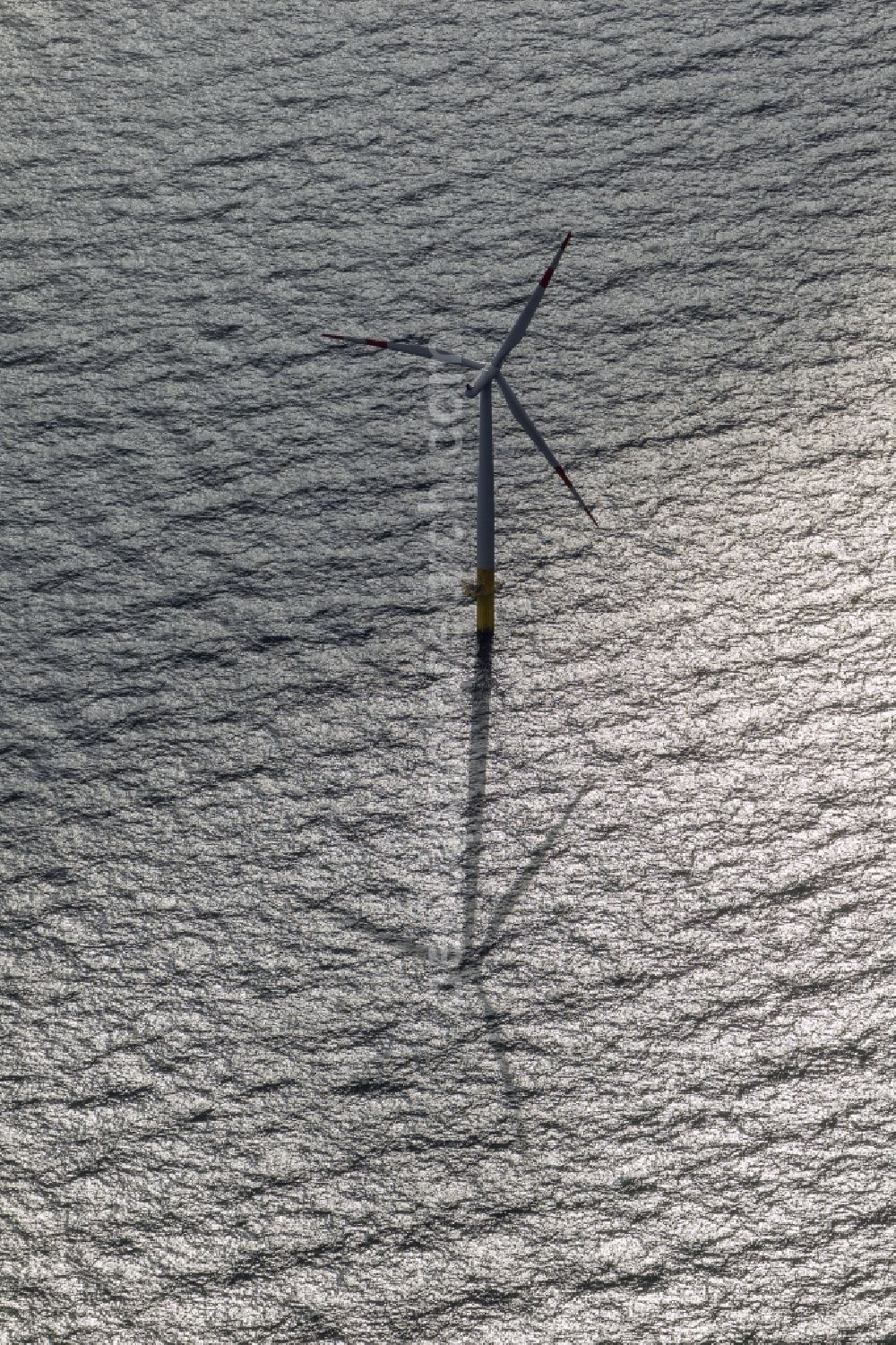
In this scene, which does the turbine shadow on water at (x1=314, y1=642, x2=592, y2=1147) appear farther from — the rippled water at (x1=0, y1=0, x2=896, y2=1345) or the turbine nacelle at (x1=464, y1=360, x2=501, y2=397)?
the turbine nacelle at (x1=464, y1=360, x2=501, y2=397)

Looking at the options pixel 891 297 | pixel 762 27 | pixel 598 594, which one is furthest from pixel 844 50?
pixel 598 594

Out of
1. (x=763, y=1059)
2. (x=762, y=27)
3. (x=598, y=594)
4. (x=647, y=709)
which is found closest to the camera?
(x=763, y=1059)

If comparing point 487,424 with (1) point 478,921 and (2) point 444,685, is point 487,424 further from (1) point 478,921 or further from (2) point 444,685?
(1) point 478,921

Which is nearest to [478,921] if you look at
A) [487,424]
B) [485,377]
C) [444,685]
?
[444,685]

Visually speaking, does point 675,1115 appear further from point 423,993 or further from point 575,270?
point 575,270

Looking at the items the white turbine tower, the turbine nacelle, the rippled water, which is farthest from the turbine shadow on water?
the turbine nacelle
